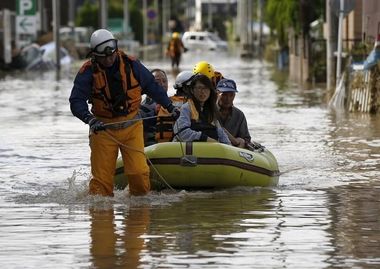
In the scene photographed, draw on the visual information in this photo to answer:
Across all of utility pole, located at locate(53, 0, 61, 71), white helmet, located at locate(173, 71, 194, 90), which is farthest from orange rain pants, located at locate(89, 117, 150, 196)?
utility pole, located at locate(53, 0, 61, 71)

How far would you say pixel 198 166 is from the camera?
13805 mm

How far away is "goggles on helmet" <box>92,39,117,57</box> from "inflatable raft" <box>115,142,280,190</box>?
1.48 metres

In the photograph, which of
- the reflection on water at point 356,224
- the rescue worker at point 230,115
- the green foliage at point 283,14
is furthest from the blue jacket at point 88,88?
the green foliage at point 283,14

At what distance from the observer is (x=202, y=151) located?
1385cm

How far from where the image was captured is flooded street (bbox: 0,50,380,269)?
9.84 m

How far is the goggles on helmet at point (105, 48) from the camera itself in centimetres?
1266

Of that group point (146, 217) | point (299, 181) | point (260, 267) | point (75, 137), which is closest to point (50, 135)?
point (75, 137)

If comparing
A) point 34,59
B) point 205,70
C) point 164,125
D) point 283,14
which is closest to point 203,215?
point 164,125

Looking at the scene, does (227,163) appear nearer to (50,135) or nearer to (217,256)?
(217,256)

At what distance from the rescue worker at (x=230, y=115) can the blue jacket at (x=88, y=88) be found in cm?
174

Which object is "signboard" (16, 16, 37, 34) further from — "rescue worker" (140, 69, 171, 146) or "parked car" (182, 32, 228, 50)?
"rescue worker" (140, 69, 171, 146)

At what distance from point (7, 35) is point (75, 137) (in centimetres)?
3277

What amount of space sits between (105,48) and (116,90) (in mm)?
416

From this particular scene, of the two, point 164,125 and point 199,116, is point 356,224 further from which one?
point 164,125
